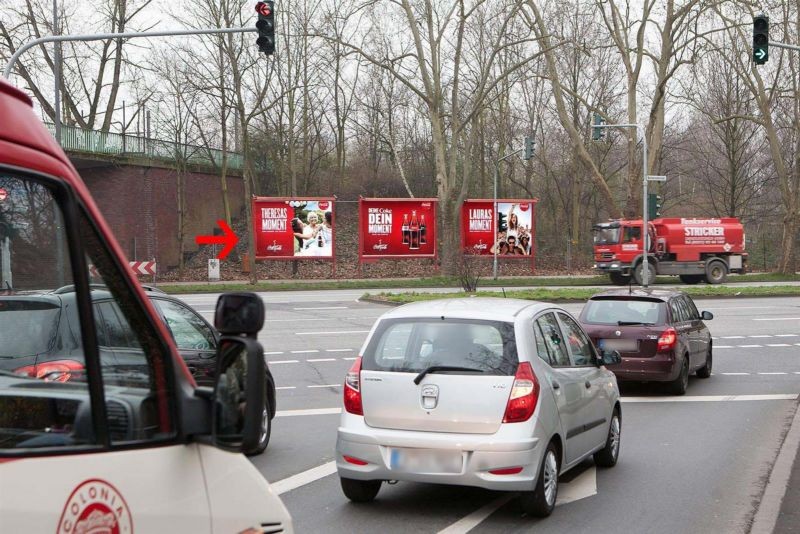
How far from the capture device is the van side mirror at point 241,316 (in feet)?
7.97

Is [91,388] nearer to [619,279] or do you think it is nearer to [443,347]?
[443,347]

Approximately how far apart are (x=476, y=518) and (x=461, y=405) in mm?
918

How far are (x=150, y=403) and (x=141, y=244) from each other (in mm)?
46648

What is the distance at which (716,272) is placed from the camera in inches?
1761

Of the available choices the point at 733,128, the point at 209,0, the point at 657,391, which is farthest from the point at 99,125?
the point at 657,391

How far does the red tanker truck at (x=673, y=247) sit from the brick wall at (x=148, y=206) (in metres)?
21.7

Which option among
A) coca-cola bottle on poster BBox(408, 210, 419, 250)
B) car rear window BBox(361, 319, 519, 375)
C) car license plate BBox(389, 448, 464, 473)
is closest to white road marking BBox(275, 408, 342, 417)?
car rear window BBox(361, 319, 519, 375)

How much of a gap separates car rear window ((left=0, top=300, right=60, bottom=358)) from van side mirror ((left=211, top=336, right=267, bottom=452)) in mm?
552

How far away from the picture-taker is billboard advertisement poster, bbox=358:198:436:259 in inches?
1795

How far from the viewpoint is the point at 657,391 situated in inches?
534

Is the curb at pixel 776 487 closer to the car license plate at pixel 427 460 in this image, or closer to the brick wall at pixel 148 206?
the car license plate at pixel 427 460

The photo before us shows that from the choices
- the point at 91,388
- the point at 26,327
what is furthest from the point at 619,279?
the point at 91,388

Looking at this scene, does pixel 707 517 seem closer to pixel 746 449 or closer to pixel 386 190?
pixel 746 449

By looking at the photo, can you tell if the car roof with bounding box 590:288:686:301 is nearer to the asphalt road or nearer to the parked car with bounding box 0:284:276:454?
the asphalt road
